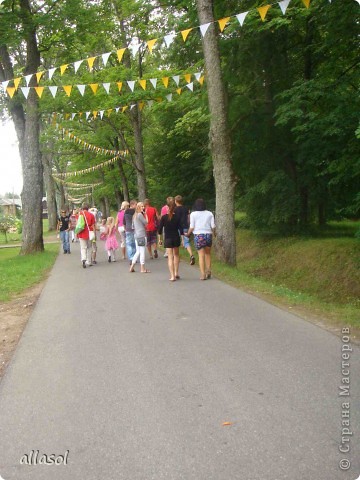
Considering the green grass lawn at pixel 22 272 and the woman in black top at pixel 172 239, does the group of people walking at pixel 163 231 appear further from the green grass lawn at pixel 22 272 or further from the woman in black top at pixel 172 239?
the green grass lawn at pixel 22 272

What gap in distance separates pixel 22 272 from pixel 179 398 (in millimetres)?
10780

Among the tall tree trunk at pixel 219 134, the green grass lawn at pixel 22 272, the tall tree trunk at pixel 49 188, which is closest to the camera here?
the green grass lawn at pixel 22 272

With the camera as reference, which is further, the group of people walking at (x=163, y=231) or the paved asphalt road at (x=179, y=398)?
the group of people walking at (x=163, y=231)

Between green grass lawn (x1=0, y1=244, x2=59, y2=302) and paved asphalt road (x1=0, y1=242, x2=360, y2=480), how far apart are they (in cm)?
415

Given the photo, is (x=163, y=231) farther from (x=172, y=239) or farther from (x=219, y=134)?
(x=219, y=134)

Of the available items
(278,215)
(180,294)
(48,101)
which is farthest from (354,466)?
(48,101)

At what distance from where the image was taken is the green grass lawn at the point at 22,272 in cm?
1119

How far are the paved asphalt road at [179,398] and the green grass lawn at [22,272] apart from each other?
415cm

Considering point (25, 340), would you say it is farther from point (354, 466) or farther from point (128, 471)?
point (354, 466)

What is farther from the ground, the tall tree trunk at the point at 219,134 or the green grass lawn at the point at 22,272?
the tall tree trunk at the point at 219,134

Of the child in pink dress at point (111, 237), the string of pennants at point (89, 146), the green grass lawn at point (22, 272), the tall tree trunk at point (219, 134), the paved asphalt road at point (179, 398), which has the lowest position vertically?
the paved asphalt road at point (179, 398)

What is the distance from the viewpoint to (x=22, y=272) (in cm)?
1384

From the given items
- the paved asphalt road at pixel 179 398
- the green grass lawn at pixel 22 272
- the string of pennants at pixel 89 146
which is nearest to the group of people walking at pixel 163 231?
the green grass lawn at pixel 22 272

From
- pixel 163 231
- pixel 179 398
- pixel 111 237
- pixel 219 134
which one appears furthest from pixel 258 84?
pixel 179 398
